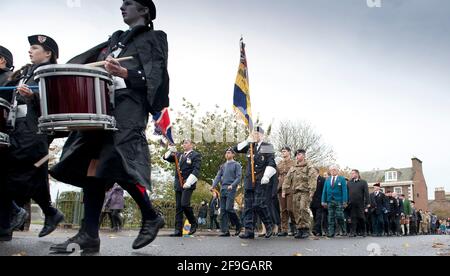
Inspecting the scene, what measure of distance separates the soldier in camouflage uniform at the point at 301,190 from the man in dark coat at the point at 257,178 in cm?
76

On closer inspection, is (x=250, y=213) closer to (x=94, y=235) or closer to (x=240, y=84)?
(x=240, y=84)

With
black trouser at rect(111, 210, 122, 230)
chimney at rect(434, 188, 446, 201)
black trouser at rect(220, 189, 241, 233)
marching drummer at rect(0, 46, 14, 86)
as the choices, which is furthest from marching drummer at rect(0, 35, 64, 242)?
chimney at rect(434, 188, 446, 201)

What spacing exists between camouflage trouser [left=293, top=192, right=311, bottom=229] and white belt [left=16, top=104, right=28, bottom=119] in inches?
252

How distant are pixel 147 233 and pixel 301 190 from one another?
22.9 ft

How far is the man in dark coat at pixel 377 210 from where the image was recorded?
19250 millimetres

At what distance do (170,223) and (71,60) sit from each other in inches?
747

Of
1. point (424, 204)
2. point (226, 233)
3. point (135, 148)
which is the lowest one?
point (424, 204)

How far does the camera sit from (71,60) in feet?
15.1

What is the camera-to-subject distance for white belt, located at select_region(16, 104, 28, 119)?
5551 mm

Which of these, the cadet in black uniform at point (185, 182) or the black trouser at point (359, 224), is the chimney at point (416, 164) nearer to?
the black trouser at point (359, 224)

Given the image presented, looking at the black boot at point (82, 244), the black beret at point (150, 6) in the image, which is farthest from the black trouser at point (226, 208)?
the black boot at point (82, 244)

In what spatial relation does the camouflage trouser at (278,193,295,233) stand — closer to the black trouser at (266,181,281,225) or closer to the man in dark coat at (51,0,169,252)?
the black trouser at (266,181,281,225)

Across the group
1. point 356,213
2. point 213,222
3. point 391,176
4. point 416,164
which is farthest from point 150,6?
point 391,176
